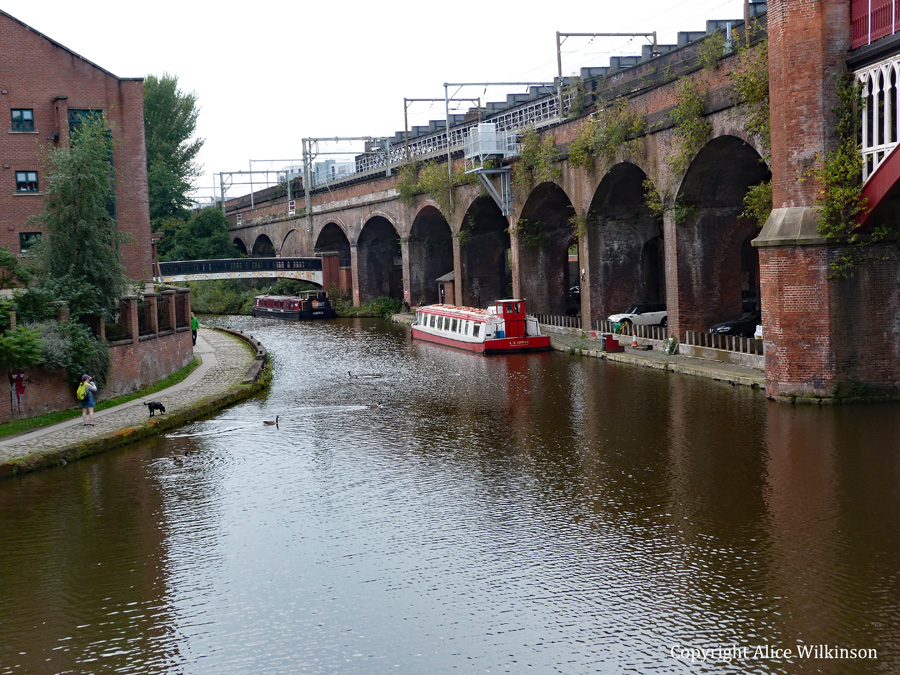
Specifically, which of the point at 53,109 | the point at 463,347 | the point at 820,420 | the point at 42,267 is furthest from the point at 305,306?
the point at 820,420

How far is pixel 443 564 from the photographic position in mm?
10008

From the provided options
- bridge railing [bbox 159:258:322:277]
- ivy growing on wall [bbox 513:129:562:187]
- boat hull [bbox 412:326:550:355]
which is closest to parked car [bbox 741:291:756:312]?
ivy growing on wall [bbox 513:129:562:187]

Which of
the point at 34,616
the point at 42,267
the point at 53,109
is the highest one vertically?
the point at 53,109

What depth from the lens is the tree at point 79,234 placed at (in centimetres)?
2014

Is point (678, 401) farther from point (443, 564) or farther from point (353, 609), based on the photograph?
point (353, 609)

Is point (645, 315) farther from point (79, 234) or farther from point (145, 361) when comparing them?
point (79, 234)

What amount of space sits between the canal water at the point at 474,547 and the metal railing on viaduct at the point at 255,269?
39892 mm

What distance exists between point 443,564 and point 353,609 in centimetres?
144

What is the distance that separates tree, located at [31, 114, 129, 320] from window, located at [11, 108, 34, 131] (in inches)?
303

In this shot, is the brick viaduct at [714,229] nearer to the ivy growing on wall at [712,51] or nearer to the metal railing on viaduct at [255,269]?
the ivy growing on wall at [712,51]

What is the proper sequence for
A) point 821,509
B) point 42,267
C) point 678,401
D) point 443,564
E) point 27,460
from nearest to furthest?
1. point 443,564
2. point 821,509
3. point 27,460
4. point 678,401
5. point 42,267

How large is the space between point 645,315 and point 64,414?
739 inches

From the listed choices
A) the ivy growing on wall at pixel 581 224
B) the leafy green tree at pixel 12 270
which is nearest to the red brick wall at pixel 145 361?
the leafy green tree at pixel 12 270

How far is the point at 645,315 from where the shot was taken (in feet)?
100.0
